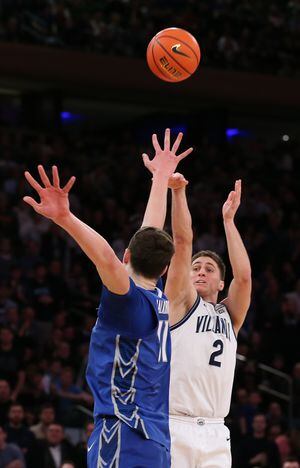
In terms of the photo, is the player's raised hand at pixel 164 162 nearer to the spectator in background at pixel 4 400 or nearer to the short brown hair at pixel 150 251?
the short brown hair at pixel 150 251

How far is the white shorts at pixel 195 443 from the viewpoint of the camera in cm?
661

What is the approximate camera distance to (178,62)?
831 centimetres

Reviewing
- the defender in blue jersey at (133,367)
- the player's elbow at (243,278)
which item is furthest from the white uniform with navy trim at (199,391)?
the defender in blue jersey at (133,367)

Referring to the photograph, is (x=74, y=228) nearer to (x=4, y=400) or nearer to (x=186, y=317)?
(x=186, y=317)

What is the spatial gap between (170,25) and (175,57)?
49.5ft

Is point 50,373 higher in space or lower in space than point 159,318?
higher

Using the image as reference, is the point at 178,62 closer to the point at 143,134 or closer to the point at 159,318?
the point at 159,318

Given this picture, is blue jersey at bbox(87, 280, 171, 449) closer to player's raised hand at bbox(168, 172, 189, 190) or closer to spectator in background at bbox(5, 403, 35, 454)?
player's raised hand at bbox(168, 172, 189, 190)

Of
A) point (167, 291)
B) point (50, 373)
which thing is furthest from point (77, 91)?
point (167, 291)

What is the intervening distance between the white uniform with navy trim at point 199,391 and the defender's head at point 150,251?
1.60 metres

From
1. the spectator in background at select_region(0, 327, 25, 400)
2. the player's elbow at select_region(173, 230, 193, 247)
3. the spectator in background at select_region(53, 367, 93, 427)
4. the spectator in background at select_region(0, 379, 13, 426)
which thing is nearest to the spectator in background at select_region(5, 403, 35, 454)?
the spectator in background at select_region(0, 379, 13, 426)

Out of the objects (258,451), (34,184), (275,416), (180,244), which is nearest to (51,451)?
(258,451)

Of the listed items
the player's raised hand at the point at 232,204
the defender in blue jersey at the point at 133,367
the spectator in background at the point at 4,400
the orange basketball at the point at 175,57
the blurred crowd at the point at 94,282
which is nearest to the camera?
the defender in blue jersey at the point at 133,367

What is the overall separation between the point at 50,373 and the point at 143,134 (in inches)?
565
